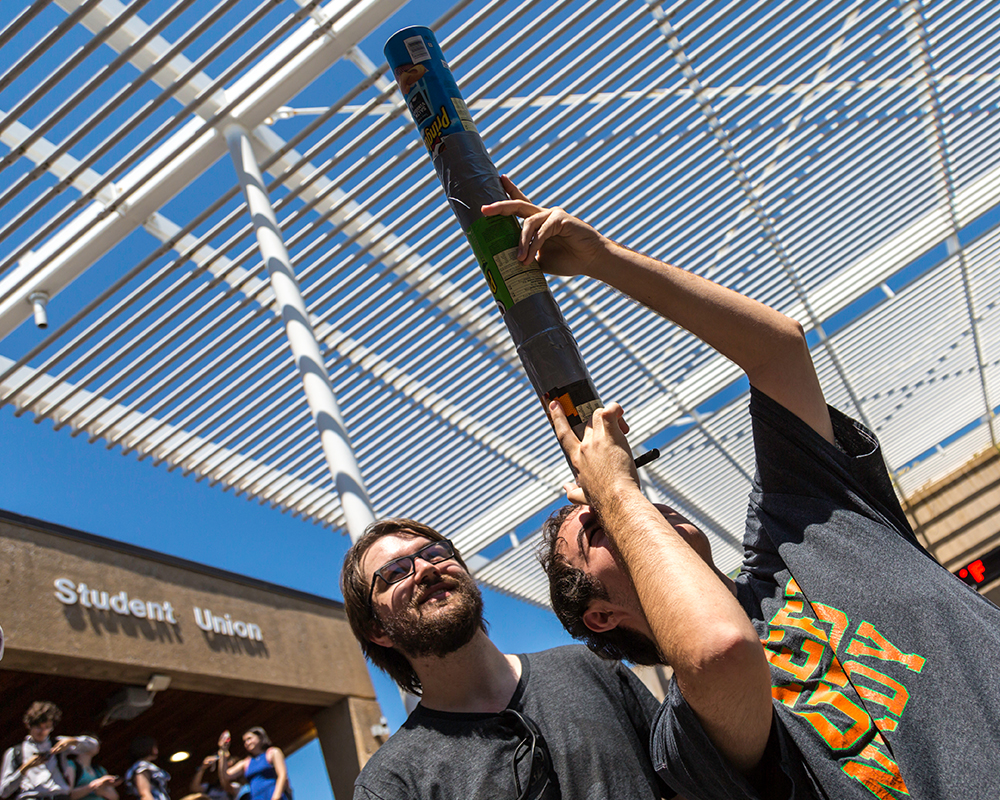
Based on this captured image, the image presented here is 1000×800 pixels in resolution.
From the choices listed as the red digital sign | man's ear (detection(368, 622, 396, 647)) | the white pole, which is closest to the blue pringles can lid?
man's ear (detection(368, 622, 396, 647))

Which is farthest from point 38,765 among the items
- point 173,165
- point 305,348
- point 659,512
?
point 659,512

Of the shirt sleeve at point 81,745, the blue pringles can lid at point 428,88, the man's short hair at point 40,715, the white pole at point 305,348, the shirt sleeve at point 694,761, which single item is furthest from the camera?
the shirt sleeve at point 81,745

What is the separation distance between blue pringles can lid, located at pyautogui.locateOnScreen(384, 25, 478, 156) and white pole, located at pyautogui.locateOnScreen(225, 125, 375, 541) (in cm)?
376

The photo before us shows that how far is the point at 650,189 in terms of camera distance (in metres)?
10.6

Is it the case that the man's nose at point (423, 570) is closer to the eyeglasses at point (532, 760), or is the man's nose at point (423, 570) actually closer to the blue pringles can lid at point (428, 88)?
the eyeglasses at point (532, 760)

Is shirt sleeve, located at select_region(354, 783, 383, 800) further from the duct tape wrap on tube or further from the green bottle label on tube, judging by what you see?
the green bottle label on tube

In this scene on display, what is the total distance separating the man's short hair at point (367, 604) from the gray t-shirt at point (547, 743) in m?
0.25

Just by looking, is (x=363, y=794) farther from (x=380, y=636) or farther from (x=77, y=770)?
(x=77, y=770)

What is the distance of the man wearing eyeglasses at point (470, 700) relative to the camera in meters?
2.15

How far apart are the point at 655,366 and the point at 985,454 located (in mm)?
13716

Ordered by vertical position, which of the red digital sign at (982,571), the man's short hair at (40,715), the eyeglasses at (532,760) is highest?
the man's short hair at (40,715)

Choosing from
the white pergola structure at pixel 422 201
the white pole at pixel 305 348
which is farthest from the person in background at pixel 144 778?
the white pole at pixel 305 348

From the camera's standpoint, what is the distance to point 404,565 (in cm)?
252

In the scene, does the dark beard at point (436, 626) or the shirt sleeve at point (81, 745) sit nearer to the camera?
the dark beard at point (436, 626)
